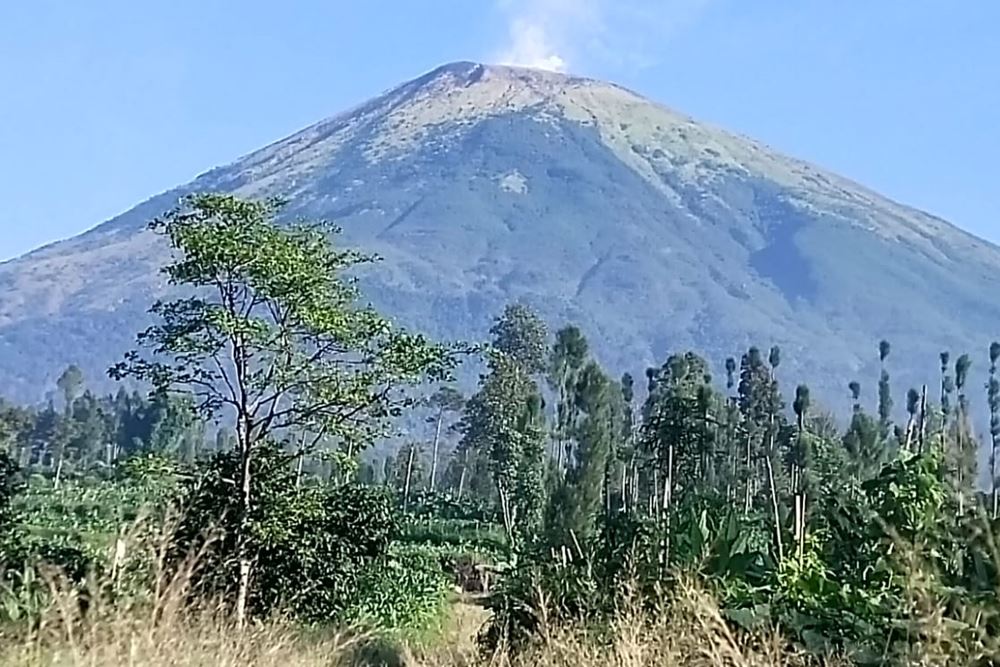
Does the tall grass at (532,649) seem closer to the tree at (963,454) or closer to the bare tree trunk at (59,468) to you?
the tree at (963,454)

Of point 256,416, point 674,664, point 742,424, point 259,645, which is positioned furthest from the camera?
point 742,424

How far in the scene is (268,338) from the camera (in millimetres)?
11102

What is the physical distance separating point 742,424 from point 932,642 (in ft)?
140

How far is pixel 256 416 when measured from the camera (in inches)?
442

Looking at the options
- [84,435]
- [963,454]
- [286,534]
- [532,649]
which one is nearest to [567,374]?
[84,435]

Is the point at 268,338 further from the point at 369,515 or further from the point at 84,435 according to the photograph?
the point at 84,435

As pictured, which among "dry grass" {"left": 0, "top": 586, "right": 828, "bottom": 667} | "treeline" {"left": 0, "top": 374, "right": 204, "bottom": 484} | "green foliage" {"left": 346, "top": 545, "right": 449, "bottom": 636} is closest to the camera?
"dry grass" {"left": 0, "top": 586, "right": 828, "bottom": 667}

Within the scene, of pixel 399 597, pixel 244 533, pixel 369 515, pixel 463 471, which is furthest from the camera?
pixel 463 471

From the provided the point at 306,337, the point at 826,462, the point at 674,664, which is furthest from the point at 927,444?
the point at 826,462

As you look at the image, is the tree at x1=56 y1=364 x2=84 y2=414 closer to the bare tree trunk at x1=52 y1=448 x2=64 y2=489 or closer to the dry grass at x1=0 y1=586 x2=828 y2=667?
the bare tree trunk at x1=52 y1=448 x2=64 y2=489

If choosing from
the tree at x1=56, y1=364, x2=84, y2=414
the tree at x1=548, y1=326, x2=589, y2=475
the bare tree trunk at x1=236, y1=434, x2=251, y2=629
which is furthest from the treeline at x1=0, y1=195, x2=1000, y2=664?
the tree at x1=56, y1=364, x2=84, y2=414

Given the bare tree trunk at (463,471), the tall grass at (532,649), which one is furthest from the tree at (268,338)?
the bare tree trunk at (463,471)

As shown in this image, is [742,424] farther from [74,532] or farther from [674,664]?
[674,664]

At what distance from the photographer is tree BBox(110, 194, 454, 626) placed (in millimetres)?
11062
